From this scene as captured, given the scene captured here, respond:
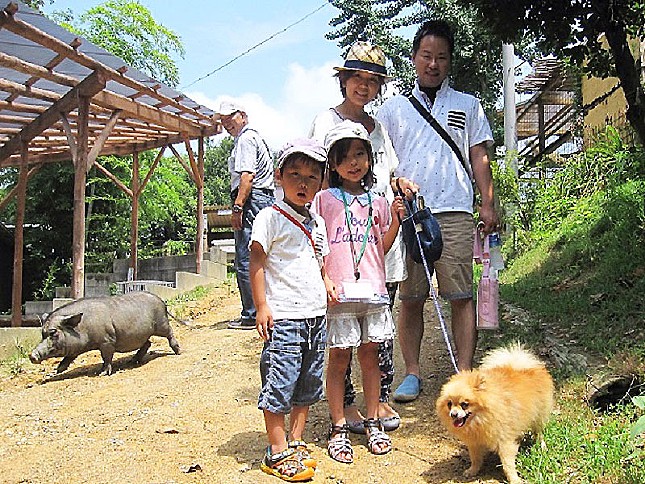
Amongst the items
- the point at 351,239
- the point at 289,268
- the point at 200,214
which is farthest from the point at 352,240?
the point at 200,214

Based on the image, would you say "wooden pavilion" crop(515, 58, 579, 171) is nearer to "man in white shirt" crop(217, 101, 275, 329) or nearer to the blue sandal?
"man in white shirt" crop(217, 101, 275, 329)

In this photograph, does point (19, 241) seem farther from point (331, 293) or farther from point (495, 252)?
point (495, 252)

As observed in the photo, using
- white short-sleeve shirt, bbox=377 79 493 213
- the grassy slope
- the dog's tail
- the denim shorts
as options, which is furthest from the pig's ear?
the dog's tail

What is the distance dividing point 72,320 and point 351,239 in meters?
3.34

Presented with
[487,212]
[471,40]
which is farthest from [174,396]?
[471,40]

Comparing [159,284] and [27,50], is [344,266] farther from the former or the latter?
[159,284]

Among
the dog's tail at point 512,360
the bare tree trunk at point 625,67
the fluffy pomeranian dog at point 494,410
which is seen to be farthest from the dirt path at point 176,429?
the bare tree trunk at point 625,67

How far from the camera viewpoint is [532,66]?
16.7 metres

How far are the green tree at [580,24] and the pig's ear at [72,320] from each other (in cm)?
400

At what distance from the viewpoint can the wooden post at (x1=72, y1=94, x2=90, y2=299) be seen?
7977 millimetres

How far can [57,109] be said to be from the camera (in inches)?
339

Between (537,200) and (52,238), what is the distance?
9.41 m

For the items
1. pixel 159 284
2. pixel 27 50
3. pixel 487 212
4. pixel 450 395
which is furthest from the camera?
pixel 159 284

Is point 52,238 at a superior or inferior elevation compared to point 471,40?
inferior
